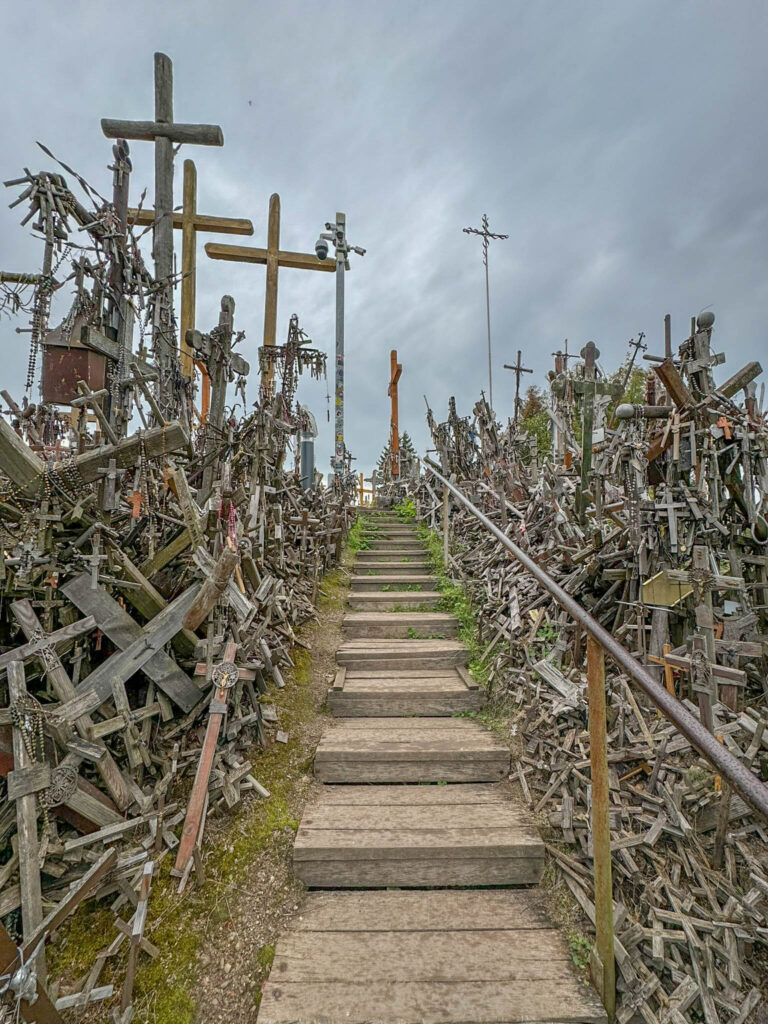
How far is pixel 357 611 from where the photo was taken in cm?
592

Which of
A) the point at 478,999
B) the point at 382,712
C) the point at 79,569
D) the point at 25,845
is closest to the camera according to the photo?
the point at 478,999

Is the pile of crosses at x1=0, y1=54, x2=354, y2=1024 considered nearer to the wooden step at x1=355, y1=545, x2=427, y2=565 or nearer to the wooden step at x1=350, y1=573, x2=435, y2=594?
the wooden step at x1=350, y1=573, x2=435, y2=594

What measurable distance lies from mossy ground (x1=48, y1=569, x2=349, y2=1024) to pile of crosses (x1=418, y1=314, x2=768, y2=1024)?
4.98 feet

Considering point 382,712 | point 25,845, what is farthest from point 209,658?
point 382,712

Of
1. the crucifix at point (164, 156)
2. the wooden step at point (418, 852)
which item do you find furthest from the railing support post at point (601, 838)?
the crucifix at point (164, 156)

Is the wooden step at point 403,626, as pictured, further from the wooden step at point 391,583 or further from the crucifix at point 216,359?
the crucifix at point 216,359

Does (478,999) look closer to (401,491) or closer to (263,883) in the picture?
(263,883)

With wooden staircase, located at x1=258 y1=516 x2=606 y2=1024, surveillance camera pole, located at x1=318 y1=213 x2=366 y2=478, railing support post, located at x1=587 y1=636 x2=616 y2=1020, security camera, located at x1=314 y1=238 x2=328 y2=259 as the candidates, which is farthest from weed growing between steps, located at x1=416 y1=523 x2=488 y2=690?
security camera, located at x1=314 y1=238 x2=328 y2=259

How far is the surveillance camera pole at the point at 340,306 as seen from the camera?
12442 mm

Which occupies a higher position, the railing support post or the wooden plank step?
the wooden plank step

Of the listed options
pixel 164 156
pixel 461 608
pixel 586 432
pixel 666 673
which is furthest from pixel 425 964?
pixel 164 156

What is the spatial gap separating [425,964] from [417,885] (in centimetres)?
43

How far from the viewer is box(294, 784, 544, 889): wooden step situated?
8.43ft

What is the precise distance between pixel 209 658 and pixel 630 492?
3.59 m
